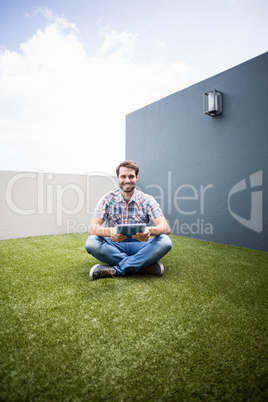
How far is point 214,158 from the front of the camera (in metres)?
3.20

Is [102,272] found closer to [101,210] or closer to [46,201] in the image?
[101,210]

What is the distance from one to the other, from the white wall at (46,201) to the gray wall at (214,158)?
1118mm

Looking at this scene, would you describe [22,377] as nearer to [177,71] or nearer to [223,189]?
[223,189]

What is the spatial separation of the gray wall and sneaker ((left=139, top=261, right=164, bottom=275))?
1662mm

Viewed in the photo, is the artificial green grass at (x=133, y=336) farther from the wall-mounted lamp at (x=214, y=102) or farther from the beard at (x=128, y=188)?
the wall-mounted lamp at (x=214, y=102)

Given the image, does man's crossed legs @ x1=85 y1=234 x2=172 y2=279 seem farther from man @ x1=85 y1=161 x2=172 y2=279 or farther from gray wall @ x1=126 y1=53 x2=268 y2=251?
gray wall @ x1=126 y1=53 x2=268 y2=251

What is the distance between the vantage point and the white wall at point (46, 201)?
3387 mm

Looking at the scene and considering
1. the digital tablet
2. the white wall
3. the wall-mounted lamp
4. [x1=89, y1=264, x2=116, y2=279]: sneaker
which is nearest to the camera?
the digital tablet

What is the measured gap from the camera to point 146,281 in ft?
5.39

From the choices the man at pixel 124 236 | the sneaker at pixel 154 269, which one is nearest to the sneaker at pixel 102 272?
the man at pixel 124 236

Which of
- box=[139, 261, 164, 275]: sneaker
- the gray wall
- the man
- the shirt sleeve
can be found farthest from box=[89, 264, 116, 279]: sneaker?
the gray wall

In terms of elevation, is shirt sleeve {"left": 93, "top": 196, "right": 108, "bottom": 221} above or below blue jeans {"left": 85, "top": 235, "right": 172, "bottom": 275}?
above

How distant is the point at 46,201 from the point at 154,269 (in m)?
2.57

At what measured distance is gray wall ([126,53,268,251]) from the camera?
108 inches
